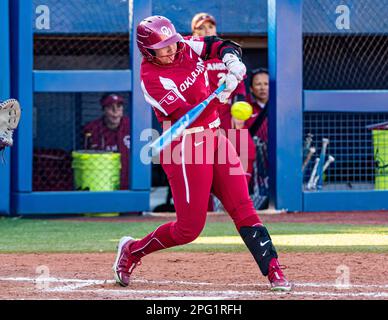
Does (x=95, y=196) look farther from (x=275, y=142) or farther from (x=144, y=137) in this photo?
(x=275, y=142)

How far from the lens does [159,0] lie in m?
9.46

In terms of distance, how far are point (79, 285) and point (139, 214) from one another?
4246 mm

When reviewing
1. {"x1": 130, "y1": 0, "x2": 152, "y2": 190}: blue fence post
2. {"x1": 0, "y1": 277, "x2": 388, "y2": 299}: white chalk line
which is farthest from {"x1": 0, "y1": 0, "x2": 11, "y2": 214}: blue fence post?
{"x1": 0, "y1": 277, "x2": 388, "y2": 299}: white chalk line

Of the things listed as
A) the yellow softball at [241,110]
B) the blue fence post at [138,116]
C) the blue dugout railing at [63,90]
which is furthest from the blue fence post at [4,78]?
the yellow softball at [241,110]

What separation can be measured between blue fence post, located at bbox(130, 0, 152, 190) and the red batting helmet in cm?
417

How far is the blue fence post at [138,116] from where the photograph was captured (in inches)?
363

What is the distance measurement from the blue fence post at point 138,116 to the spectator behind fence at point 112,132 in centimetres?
30

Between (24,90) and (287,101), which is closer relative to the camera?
(24,90)

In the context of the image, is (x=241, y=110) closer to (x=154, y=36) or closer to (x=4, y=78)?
(x=4, y=78)

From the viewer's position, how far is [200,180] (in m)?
5.00

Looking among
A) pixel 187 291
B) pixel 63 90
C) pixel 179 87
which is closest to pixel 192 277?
pixel 187 291

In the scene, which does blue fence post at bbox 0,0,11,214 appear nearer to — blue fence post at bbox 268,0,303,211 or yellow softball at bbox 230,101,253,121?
yellow softball at bbox 230,101,253,121

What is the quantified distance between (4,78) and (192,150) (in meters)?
4.57
